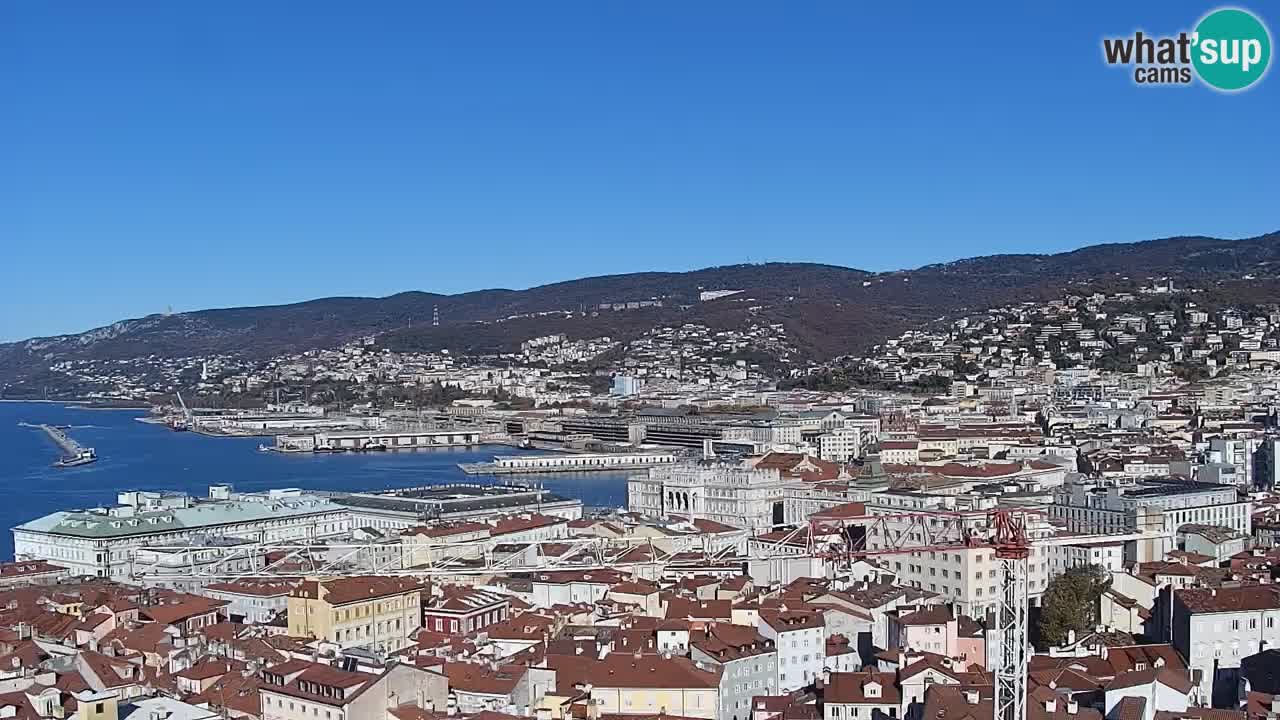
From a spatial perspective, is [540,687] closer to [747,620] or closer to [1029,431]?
[747,620]

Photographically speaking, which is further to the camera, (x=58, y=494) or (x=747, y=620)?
(x=58, y=494)

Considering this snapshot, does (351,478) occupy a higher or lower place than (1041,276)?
lower

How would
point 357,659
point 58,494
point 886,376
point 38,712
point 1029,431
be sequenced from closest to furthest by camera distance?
point 38,712 < point 357,659 < point 58,494 < point 1029,431 < point 886,376

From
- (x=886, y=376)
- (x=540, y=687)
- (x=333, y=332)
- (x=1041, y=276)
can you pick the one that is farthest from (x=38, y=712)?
(x=333, y=332)

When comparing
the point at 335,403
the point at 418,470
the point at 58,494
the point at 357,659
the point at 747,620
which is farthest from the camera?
the point at 335,403

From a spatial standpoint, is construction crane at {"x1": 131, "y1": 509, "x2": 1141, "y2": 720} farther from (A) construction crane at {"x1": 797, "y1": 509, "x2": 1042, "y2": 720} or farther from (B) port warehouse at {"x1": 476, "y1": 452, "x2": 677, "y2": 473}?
(B) port warehouse at {"x1": 476, "y1": 452, "x2": 677, "y2": 473}

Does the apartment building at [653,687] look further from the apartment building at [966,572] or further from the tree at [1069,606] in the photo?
the apartment building at [966,572]

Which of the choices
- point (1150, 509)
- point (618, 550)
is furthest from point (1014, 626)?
point (1150, 509)

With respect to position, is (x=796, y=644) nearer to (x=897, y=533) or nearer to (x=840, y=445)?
(x=897, y=533)
